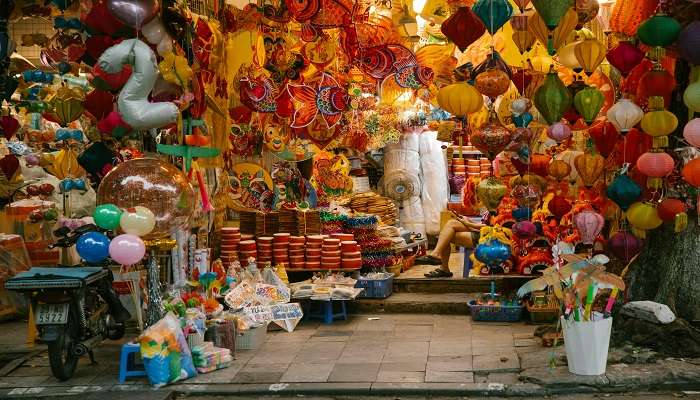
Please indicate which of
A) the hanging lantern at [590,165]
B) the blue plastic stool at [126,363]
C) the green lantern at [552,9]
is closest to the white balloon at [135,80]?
the blue plastic stool at [126,363]

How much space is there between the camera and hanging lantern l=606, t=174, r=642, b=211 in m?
7.89

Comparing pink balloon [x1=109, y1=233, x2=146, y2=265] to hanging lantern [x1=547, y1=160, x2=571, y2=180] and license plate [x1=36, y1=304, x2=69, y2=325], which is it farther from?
hanging lantern [x1=547, y1=160, x2=571, y2=180]

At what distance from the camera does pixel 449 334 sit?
9305 millimetres

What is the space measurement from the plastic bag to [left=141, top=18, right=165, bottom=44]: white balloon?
2339 millimetres

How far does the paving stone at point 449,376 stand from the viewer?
7.43 metres

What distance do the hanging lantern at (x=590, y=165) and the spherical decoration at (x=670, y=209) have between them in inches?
42.3

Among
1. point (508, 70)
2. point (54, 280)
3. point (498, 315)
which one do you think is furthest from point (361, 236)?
point (54, 280)

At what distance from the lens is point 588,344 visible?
23.6 ft

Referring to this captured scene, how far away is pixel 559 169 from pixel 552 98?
1.65 metres

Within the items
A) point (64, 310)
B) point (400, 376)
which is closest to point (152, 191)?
point (64, 310)

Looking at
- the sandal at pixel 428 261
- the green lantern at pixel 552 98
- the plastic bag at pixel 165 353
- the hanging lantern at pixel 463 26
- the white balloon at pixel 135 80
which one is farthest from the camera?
the sandal at pixel 428 261

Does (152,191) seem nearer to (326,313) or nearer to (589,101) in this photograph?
(326,313)

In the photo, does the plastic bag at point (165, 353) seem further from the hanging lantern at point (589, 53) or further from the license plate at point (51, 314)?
the hanging lantern at point (589, 53)

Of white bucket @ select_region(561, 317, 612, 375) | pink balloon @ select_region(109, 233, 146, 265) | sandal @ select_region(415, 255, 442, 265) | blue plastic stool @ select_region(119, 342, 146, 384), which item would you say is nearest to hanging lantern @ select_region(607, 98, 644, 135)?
white bucket @ select_region(561, 317, 612, 375)
